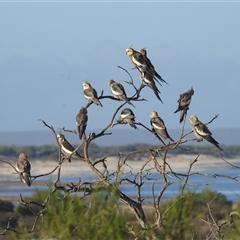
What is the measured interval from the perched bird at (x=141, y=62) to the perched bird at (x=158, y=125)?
0.45 metres

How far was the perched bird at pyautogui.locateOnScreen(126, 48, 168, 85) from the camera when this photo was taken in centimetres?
982

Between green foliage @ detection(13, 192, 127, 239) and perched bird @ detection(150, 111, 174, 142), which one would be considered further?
perched bird @ detection(150, 111, 174, 142)

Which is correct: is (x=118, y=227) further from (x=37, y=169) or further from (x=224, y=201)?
(x=37, y=169)

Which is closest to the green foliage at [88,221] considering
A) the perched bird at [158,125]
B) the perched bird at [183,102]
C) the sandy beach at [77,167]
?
the perched bird at [158,125]

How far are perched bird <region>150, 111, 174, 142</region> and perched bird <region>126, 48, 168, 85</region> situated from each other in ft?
1.49

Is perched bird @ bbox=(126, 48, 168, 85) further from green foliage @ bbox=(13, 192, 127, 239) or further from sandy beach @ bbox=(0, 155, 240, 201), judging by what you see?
sandy beach @ bbox=(0, 155, 240, 201)

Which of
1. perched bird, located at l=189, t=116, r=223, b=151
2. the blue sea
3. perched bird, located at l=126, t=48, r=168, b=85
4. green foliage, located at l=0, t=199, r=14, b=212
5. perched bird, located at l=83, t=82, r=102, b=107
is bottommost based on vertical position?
green foliage, located at l=0, t=199, r=14, b=212

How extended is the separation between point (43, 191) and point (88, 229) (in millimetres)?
587

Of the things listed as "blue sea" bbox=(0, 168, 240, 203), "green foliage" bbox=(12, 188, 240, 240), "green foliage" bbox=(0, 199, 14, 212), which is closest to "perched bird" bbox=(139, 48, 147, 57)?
"blue sea" bbox=(0, 168, 240, 203)

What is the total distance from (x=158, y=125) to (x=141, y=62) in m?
0.78

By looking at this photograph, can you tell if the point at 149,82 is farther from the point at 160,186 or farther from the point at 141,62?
the point at 160,186

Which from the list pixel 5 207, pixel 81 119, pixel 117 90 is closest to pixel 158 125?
pixel 117 90

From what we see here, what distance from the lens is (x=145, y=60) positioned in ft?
34.0

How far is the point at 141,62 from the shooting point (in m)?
10.2
